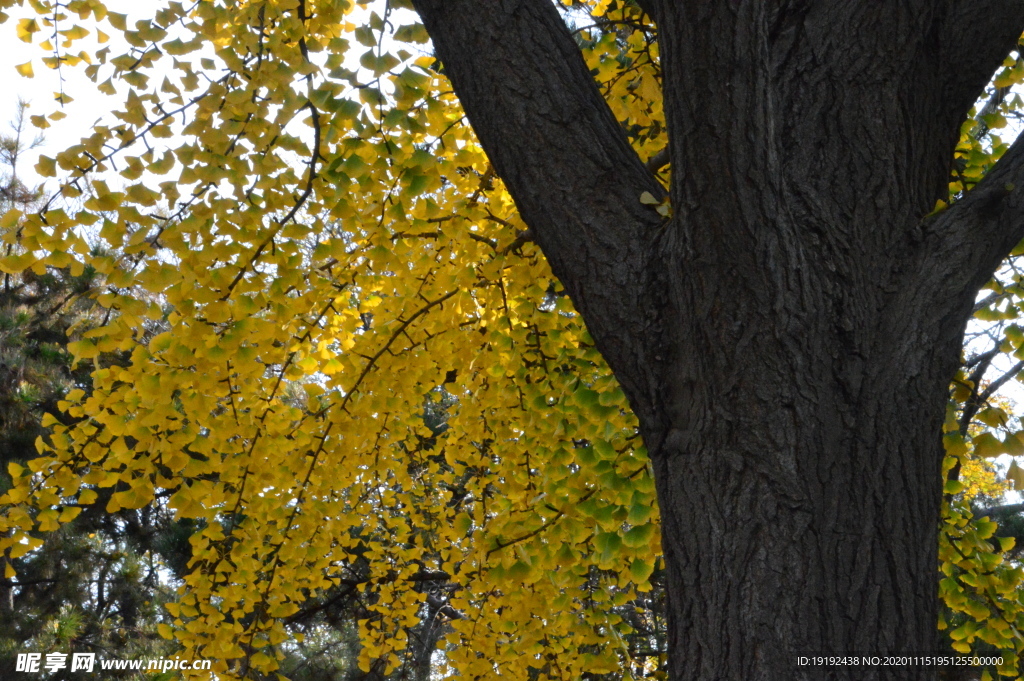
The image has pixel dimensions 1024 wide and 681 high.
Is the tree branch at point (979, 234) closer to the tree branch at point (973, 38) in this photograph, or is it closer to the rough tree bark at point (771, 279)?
the rough tree bark at point (771, 279)

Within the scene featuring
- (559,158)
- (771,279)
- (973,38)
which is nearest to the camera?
(771,279)

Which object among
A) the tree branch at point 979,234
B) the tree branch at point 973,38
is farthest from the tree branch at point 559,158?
the tree branch at point 973,38

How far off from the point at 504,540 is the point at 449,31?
4.09 ft

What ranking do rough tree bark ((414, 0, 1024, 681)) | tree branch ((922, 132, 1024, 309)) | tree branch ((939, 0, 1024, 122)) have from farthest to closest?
tree branch ((939, 0, 1024, 122)), tree branch ((922, 132, 1024, 309)), rough tree bark ((414, 0, 1024, 681))

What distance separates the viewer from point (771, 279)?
1376 millimetres

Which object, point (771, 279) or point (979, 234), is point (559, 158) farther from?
point (979, 234)

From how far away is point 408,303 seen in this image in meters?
2.76

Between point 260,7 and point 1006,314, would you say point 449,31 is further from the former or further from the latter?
point 1006,314

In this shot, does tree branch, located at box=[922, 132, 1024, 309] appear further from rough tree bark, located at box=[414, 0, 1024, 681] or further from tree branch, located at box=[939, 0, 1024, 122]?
tree branch, located at box=[939, 0, 1024, 122]

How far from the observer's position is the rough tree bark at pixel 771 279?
132 cm

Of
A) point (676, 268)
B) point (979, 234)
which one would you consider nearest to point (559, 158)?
point (676, 268)

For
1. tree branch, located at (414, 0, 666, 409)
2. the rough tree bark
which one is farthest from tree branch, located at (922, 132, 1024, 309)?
tree branch, located at (414, 0, 666, 409)

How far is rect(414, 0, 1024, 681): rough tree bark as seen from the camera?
1.32m

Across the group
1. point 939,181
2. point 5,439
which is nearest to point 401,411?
point 939,181
